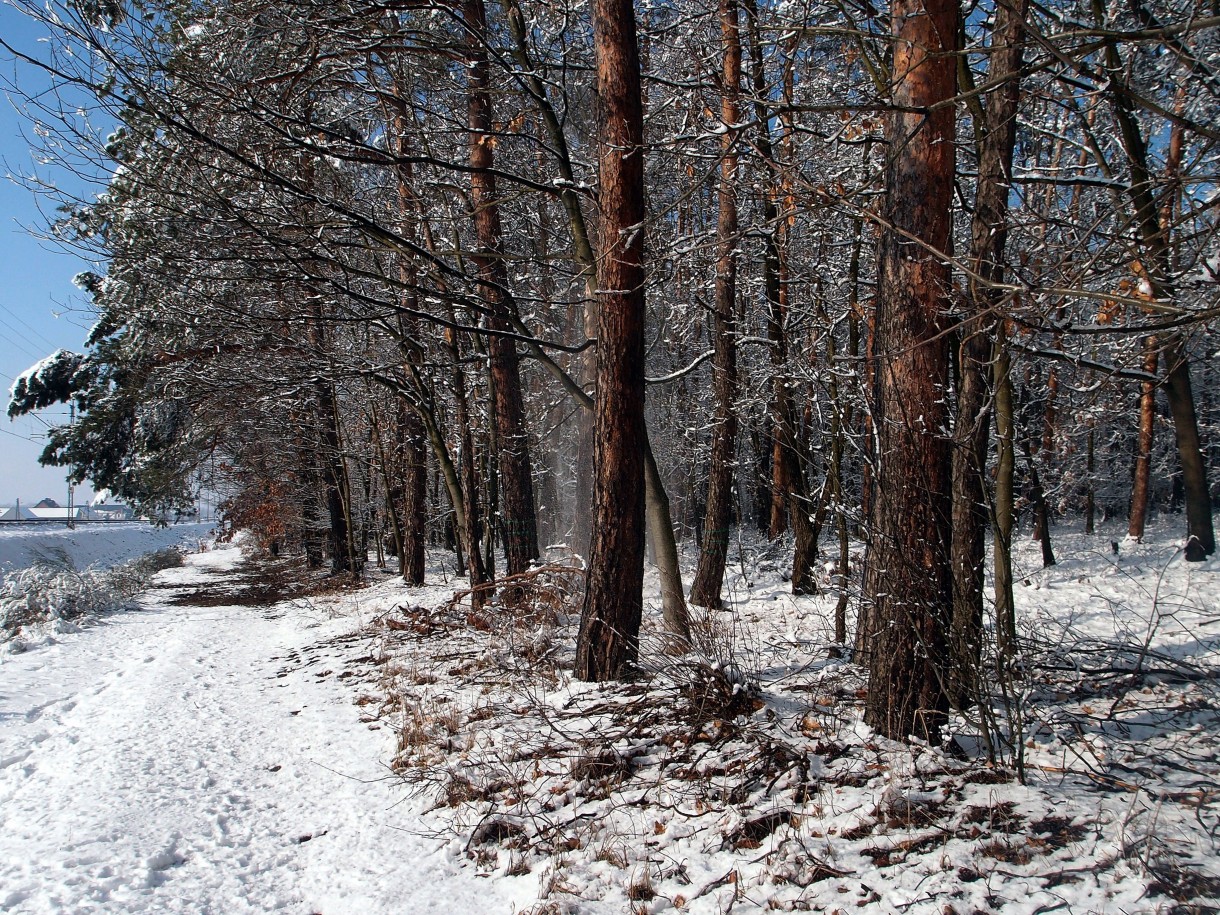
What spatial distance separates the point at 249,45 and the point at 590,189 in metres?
3.56

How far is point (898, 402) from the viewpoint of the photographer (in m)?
3.87

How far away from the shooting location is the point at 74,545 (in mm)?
26578

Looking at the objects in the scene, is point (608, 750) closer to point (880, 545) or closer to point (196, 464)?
point (880, 545)

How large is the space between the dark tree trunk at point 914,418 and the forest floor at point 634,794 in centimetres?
40

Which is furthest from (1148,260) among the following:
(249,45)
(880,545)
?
(249,45)

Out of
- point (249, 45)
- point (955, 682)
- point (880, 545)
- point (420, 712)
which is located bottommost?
point (420, 712)

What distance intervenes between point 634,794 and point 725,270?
7230mm

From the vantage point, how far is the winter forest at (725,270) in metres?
3.63

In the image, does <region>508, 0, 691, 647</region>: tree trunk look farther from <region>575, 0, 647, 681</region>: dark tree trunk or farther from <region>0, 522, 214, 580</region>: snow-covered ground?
<region>0, 522, 214, 580</region>: snow-covered ground

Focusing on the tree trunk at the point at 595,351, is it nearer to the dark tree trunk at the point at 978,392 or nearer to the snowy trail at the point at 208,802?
the dark tree trunk at the point at 978,392

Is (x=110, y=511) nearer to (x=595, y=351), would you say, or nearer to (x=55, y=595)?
(x=55, y=595)

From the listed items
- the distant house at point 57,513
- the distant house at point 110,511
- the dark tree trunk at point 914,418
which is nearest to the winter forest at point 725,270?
the dark tree trunk at point 914,418

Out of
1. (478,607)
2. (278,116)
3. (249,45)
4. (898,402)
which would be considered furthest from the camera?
(478,607)

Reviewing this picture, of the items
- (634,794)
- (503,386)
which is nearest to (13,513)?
(503,386)
